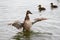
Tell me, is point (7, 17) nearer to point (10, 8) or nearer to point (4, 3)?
point (10, 8)

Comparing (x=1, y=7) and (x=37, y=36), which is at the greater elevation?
(x=1, y=7)

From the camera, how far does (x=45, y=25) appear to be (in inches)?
552

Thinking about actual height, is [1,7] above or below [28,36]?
above

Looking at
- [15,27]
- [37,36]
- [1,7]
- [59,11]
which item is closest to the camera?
[37,36]

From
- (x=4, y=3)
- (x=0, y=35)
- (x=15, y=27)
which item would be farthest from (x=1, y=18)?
(x=4, y=3)

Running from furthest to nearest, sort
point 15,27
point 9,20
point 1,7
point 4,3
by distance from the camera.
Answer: point 4,3 → point 1,7 → point 9,20 → point 15,27

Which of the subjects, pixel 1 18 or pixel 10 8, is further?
pixel 10 8

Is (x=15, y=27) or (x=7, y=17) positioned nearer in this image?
(x=15, y=27)

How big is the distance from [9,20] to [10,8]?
3981mm

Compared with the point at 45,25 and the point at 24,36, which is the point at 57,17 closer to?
the point at 45,25

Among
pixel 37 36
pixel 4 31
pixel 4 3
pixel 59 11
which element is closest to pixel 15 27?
pixel 4 31

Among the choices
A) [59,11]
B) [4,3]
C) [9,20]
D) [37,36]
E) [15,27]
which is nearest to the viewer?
[37,36]

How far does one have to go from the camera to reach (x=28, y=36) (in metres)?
12.5

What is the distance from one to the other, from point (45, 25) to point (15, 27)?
1561 mm
